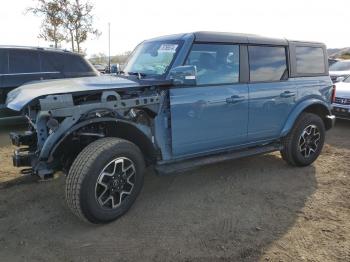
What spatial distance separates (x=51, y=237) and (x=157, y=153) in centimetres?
142

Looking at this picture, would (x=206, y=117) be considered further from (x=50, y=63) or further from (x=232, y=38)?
(x=50, y=63)

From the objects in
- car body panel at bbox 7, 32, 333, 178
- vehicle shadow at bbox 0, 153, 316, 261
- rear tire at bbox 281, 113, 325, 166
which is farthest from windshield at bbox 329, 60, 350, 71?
vehicle shadow at bbox 0, 153, 316, 261

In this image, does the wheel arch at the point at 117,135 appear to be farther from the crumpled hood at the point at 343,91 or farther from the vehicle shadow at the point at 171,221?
the crumpled hood at the point at 343,91

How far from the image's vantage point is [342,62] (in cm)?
1464

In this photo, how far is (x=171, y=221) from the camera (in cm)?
385

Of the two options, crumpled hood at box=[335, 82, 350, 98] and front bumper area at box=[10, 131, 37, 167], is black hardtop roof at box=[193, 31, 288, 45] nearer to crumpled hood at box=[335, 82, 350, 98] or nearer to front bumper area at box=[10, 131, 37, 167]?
front bumper area at box=[10, 131, 37, 167]

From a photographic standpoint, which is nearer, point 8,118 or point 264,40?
point 264,40

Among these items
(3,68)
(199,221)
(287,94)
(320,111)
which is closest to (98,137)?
(199,221)

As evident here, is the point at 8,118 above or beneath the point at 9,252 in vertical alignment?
above

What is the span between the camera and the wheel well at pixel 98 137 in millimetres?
A: 3758

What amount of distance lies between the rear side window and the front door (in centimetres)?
415

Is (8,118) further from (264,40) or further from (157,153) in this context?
(264,40)

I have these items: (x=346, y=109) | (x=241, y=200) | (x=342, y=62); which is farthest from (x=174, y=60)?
(x=342, y=62)

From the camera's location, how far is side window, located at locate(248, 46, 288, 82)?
4.86 metres
